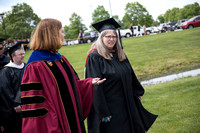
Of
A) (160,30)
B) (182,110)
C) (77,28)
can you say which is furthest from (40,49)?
(77,28)

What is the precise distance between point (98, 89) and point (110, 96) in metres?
0.27

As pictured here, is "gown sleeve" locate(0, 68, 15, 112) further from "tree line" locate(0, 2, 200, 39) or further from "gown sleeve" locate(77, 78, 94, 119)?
"tree line" locate(0, 2, 200, 39)

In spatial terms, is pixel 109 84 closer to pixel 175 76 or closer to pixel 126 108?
pixel 126 108

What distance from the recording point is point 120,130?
299 centimetres

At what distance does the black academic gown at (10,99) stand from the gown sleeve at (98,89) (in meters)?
1.54

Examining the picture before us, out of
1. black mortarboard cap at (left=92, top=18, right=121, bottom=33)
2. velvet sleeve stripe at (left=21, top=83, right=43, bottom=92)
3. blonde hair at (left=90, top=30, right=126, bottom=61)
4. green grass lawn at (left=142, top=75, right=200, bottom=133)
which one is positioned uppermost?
black mortarboard cap at (left=92, top=18, right=121, bottom=33)

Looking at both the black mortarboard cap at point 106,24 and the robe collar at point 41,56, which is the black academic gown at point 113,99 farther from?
the robe collar at point 41,56

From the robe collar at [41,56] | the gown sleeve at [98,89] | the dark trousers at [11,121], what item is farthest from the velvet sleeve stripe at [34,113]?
the dark trousers at [11,121]

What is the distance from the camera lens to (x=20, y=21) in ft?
171

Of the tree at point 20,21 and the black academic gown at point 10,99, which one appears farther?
the tree at point 20,21

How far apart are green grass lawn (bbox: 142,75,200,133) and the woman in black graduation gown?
4.15 ft

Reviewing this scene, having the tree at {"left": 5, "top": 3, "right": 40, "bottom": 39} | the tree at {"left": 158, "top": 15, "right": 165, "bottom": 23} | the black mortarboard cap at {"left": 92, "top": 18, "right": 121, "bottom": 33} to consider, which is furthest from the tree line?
the tree at {"left": 158, "top": 15, "right": 165, "bottom": 23}

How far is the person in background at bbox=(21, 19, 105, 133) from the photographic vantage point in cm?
204

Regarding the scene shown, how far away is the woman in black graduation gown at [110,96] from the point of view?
2.86m
